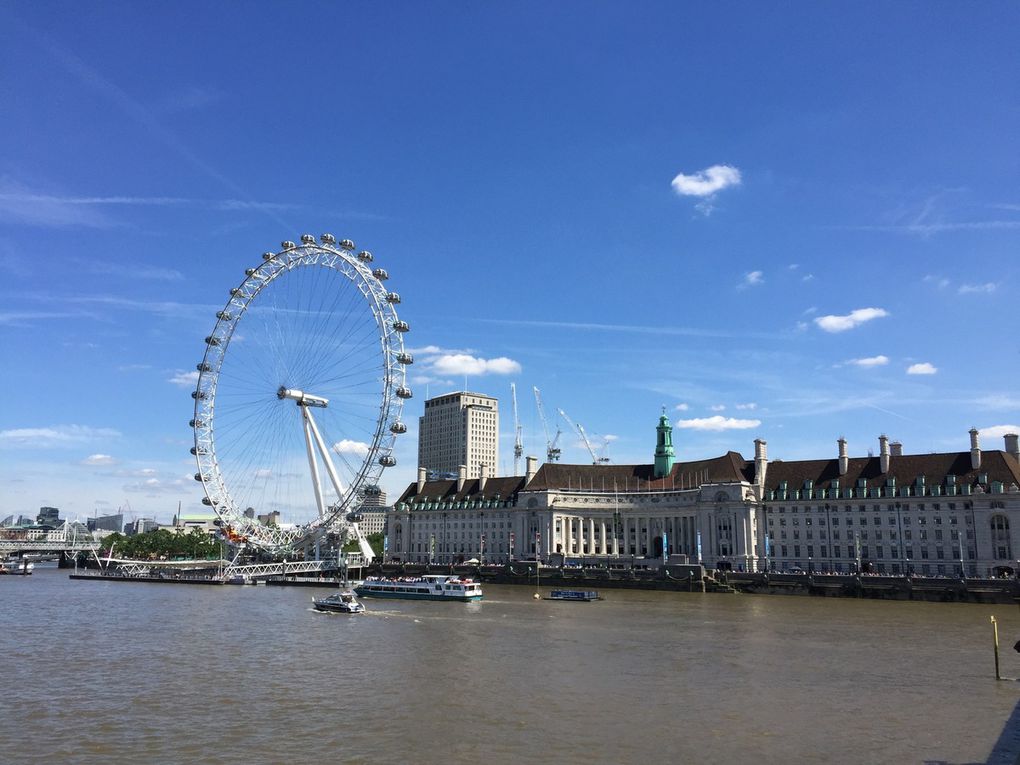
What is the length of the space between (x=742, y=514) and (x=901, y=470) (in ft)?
77.0

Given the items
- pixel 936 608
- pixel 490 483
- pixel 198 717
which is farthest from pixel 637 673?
pixel 490 483

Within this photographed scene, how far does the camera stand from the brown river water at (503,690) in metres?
28.0

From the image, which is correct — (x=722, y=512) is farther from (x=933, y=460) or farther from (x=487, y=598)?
(x=487, y=598)

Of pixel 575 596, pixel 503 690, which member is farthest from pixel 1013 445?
pixel 503 690

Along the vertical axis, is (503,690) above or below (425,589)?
above

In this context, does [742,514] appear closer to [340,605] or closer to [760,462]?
[760,462]

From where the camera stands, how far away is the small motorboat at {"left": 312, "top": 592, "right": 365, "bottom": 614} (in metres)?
76.9

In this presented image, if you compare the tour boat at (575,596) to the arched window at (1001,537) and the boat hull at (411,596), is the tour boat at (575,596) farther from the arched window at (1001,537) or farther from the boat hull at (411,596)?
the arched window at (1001,537)

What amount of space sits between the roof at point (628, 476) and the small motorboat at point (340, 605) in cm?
7622

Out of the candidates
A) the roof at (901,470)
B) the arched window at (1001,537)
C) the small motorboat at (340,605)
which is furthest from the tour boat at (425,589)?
the arched window at (1001,537)

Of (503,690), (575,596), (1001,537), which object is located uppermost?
(1001,537)

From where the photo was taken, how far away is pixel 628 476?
6216 inches

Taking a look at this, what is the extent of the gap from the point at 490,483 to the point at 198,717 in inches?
5410

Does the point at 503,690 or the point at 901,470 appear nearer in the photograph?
the point at 503,690
